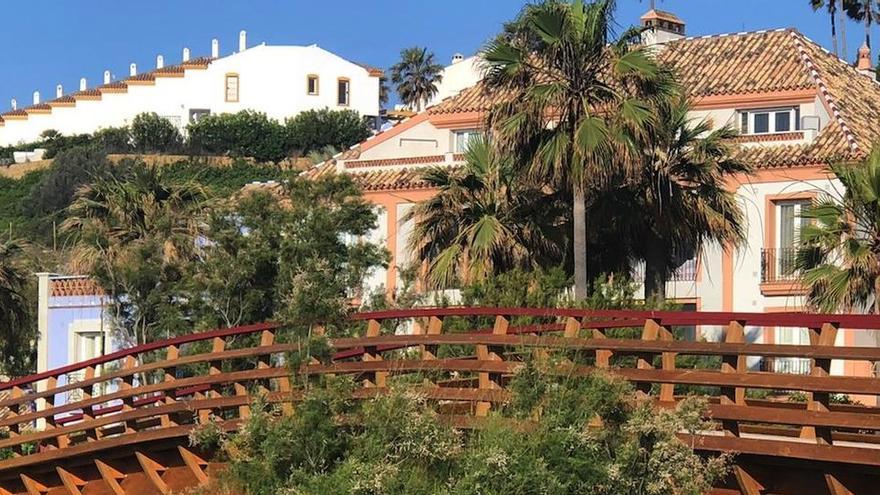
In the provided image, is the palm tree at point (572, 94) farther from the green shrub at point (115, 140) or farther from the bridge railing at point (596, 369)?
the green shrub at point (115, 140)

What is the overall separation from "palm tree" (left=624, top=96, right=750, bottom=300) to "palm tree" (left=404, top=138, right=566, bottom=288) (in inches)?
62.8

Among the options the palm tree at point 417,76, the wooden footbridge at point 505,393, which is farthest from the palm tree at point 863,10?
the wooden footbridge at point 505,393

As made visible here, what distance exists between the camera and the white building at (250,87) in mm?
107062

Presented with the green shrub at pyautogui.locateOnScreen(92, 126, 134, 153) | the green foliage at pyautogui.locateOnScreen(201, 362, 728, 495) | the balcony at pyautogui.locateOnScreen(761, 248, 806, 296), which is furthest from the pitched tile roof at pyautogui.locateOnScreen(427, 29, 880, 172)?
the green shrub at pyautogui.locateOnScreen(92, 126, 134, 153)

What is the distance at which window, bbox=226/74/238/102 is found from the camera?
10706 cm

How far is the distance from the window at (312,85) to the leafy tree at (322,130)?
1.99 metres

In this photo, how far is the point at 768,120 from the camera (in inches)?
1590

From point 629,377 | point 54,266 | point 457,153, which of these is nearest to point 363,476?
point 629,377

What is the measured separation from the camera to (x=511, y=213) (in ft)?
103

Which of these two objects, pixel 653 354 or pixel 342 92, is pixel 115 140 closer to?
pixel 342 92

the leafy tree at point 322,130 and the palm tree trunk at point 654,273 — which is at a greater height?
the leafy tree at point 322,130

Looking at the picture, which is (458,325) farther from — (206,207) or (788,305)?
(788,305)

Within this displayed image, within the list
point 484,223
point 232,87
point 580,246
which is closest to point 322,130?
point 232,87

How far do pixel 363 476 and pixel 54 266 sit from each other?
1637 inches
